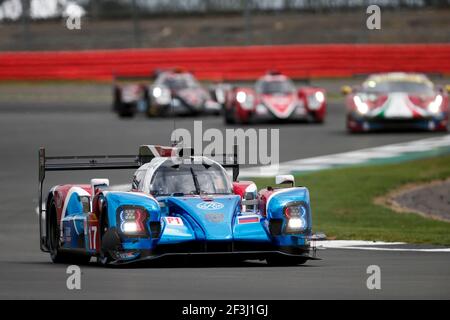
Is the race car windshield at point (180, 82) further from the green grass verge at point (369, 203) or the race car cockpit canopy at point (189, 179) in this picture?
the race car cockpit canopy at point (189, 179)

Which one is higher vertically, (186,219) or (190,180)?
(190,180)

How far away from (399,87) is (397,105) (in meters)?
0.63

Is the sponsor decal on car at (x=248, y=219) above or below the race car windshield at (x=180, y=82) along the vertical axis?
below

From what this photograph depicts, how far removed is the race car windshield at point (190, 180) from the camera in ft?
42.6

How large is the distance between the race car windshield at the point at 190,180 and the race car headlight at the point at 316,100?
67.1 ft

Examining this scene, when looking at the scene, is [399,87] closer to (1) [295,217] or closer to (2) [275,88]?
(2) [275,88]

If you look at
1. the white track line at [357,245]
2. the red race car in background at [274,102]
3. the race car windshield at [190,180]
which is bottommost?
the white track line at [357,245]

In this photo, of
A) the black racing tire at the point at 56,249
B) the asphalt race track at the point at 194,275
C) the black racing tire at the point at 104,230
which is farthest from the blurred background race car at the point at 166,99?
the black racing tire at the point at 104,230

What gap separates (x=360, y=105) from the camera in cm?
3117

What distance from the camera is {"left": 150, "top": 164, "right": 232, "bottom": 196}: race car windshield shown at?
1298 cm

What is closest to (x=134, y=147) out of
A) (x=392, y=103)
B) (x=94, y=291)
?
(x=392, y=103)

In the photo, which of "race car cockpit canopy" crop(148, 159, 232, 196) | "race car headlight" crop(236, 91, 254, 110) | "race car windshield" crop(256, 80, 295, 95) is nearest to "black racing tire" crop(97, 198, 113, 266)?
"race car cockpit canopy" crop(148, 159, 232, 196)

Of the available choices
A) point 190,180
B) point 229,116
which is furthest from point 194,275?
point 229,116

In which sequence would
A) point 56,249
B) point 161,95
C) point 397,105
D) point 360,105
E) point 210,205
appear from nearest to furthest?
point 210,205, point 56,249, point 397,105, point 360,105, point 161,95
